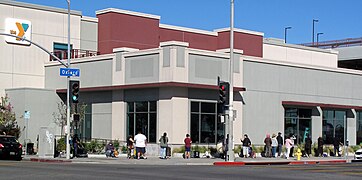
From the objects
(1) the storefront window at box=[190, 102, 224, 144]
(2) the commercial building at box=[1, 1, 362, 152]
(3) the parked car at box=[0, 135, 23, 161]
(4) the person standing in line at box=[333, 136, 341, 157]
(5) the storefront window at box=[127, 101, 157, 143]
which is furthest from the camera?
(4) the person standing in line at box=[333, 136, 341, 157]

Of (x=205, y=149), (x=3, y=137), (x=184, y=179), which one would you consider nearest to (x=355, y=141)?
(x=205, y=149)

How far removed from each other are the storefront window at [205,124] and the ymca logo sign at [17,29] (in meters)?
16.1

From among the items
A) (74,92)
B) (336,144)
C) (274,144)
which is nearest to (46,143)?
(74,92)

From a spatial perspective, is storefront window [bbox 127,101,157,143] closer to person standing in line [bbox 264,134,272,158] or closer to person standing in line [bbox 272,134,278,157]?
person standing in line [bbox 264,134,272,158]

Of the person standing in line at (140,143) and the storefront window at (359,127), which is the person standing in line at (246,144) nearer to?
the person standing in line at (140,143)

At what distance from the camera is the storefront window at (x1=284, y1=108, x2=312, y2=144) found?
48562 millimetres

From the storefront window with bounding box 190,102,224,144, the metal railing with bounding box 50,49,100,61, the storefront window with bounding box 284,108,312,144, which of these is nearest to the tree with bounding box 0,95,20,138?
the metal railing with bounding box 50,49,100,61

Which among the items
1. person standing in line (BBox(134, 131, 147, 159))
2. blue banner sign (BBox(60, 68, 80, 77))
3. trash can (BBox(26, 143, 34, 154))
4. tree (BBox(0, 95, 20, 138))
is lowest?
trash can (BBox(26, 143, 34, 154))

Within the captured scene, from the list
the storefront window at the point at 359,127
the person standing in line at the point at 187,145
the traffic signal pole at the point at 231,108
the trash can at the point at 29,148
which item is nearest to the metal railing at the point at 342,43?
the storefront window at the point at 359,127

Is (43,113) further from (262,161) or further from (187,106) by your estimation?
(262,161)

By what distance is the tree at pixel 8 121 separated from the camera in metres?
47.5

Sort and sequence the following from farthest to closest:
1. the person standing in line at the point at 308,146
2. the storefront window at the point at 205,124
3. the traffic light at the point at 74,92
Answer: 1. the person standing in line at the point at 308,146
2. the storefront window at the point at 205,124
3. the traffic light at the point at 74,92

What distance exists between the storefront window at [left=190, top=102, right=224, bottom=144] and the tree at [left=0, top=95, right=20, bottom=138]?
46.1 ft

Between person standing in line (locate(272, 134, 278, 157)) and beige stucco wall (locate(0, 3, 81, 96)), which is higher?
beige stucco wall (locate(0, 3, 81, 96))
